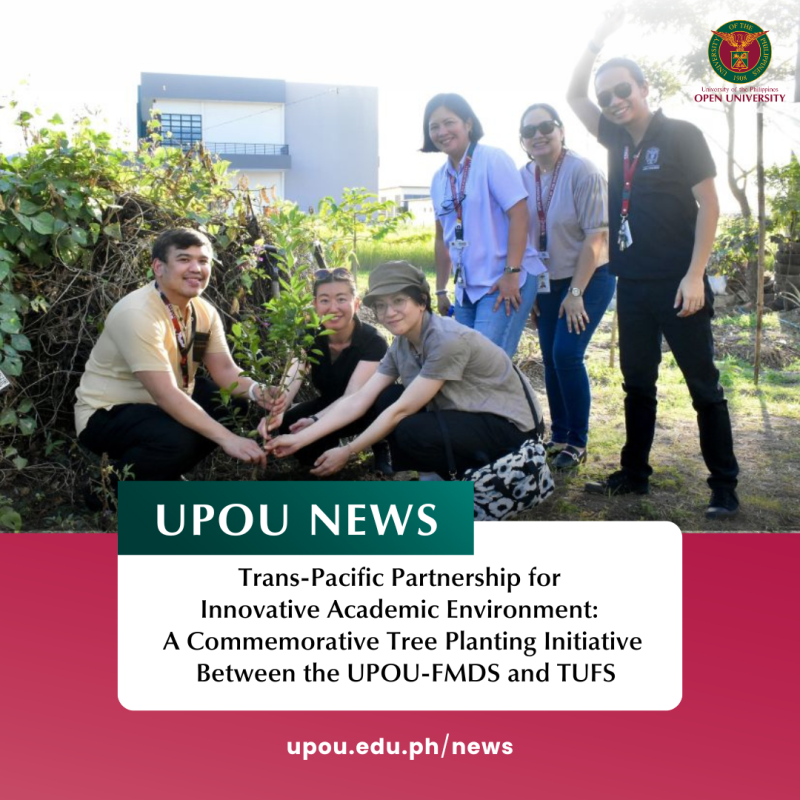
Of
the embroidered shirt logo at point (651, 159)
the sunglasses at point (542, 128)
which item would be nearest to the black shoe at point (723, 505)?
the embroidered shirt logo at point (651, 159)

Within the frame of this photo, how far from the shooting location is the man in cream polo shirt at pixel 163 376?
3.64 m

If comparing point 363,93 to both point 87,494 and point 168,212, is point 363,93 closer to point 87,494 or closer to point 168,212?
point 168,212

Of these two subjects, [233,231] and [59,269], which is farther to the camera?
[233,231]

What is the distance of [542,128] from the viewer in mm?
4285

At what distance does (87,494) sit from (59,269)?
1085 millimetres

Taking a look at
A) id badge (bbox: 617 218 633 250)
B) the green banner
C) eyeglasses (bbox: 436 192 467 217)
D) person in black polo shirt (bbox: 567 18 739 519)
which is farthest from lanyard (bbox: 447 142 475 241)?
the green banner

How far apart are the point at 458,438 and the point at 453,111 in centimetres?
147

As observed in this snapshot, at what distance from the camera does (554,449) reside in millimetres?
4840

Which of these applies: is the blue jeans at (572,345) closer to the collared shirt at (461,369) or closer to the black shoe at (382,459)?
the collared shirt at (461,369)

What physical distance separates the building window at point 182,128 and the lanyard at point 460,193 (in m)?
1.46

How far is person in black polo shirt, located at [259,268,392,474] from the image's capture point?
4027 millimetres

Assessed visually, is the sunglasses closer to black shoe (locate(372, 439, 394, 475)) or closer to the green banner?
black shoe (locate(372, 439, 394, 475))

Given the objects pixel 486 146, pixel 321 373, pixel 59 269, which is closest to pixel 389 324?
pixel 321 373

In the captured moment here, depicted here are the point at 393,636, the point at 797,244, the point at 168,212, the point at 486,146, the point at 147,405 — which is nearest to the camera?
the point at 393,636
